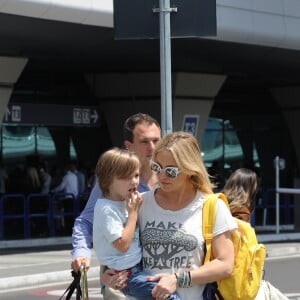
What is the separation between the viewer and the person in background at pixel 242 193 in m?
6.05

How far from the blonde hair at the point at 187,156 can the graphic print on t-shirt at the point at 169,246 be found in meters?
0.24

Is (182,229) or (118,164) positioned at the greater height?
(118,164)

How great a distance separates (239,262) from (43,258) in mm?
14793

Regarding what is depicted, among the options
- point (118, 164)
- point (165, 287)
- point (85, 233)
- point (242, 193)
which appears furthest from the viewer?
point (242, 193)

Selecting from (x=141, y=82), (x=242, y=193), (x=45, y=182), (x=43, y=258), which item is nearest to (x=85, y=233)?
(x=242, y=193)

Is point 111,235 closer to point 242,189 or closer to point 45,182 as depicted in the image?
→ point 242,189

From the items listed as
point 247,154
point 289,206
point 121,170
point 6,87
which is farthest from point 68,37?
point 247,154

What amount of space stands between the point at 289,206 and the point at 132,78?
5.89 meters

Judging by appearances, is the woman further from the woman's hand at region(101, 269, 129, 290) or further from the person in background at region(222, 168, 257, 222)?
the person in background at region(222, 168, 257, 222)

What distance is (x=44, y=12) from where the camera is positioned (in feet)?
61.4

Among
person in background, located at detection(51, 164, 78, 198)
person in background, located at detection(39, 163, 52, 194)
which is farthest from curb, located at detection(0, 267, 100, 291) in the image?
person in background, located at detection(39, 163, 52, 194)

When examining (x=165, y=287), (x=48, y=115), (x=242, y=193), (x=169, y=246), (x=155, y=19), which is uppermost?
(x=48, y=115)

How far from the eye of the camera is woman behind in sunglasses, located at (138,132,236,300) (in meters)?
4.52

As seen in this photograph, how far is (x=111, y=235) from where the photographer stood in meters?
4.71
